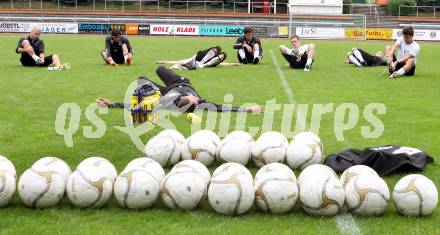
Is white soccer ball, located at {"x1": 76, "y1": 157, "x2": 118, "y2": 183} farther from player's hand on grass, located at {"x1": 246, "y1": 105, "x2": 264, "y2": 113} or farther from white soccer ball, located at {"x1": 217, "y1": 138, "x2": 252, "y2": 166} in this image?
player's hand on grass, located at {"x1": 246, "y1": 105, "x2": 264, "y2": 113}

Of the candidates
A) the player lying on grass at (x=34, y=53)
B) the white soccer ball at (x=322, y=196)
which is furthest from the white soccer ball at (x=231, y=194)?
the player lying on grass at (x=34, y=53)

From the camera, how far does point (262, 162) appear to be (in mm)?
6312

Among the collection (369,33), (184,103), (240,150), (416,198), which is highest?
(369,33)

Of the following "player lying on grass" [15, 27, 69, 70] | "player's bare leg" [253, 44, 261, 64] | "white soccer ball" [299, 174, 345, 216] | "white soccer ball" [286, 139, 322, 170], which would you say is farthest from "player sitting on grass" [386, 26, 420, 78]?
"white soccer ball" [299, 174, 345, 216]

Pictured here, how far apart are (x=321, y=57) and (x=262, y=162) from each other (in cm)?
1725

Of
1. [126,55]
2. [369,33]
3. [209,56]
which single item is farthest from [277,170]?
[369,33]

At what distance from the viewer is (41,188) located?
4883mm

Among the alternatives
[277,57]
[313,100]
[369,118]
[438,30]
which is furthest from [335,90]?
[438,30]

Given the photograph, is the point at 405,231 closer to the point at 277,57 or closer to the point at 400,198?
the point at 400,198

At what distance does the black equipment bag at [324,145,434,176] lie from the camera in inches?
239

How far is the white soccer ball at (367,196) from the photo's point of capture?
484cm

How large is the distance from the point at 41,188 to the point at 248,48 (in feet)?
49.5

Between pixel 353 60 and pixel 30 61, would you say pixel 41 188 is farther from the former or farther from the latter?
pixel 353 60

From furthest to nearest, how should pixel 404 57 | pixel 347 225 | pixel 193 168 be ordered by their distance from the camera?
pixel 404 57, pixel 193 168, pixel 347 225
